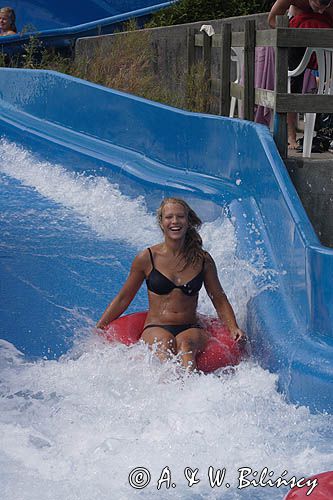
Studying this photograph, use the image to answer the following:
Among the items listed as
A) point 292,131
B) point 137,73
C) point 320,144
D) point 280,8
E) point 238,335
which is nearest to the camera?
point 238,335

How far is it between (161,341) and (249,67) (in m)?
3.25

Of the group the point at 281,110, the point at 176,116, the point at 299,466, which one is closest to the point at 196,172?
the point at 176,116

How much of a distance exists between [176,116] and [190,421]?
399cm

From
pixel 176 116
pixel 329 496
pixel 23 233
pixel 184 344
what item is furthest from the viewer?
pixel 176 116

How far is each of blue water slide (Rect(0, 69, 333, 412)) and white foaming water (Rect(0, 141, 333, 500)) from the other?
0.18 m

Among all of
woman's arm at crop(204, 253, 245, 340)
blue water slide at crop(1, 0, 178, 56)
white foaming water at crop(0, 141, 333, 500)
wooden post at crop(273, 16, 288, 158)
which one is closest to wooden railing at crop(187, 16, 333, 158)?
wooden post at crop(273, 16, 288, 158)

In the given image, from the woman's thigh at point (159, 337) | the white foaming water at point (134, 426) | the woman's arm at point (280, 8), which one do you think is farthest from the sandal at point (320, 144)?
the woman's thigh at point (159, 337)

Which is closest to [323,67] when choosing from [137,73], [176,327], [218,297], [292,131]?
[292,131]

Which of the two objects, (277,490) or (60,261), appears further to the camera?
(60,261)

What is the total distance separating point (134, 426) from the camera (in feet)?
13.1

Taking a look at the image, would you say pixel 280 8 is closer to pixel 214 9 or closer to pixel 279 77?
pixel 279 77

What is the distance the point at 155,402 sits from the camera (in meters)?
4.22

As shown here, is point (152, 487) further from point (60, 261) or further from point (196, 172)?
point (196, 172)

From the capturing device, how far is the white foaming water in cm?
354
